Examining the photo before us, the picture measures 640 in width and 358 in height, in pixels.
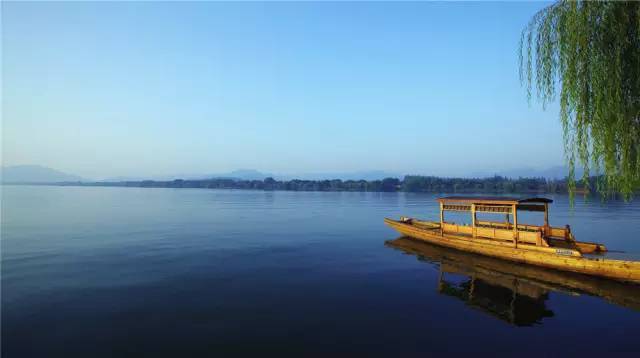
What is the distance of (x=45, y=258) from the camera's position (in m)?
24.3

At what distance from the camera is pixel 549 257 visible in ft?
65.5

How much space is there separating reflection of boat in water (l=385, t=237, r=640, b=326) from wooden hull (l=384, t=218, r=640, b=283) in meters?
0.43

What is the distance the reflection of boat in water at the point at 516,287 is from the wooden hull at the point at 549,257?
0.43m

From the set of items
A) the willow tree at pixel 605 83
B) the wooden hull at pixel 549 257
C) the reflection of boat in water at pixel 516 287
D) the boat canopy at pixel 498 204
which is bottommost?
the reflection of boat in water at pixel 516 287

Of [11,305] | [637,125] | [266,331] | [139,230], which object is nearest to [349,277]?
[266,331]

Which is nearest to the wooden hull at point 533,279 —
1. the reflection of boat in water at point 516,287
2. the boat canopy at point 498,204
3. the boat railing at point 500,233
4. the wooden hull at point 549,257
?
the reflection of boat in water at point 516,287

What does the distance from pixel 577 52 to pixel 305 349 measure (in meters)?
13.3

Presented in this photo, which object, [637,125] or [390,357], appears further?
[637,125]

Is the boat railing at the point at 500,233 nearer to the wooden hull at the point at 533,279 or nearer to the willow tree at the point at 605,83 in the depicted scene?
the wooden hull at the point at 533,279

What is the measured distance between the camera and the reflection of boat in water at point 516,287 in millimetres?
14594

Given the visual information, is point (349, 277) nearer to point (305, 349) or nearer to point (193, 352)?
point (305, 349)

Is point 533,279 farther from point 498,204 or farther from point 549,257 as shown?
point 498,204

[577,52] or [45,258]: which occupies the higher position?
[577,52]

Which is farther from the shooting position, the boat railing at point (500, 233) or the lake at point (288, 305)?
the boat railing at point (500, 233)
